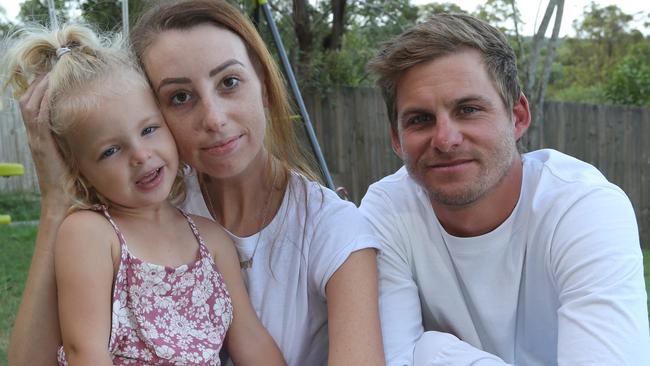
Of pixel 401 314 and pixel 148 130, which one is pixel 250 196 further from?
pixel 401 314

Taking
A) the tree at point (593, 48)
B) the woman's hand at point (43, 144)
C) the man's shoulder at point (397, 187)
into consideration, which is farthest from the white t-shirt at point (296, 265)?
the tree at point (593, 48)

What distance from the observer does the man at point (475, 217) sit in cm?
199

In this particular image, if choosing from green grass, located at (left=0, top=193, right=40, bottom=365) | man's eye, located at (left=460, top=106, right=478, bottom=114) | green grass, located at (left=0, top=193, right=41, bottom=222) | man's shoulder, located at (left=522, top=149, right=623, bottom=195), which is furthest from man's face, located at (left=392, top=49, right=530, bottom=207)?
green grass, located at (left=0, top=193, right=41, bottom=222)

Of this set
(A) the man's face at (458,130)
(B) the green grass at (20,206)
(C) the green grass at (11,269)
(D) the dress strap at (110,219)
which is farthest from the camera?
(B) the green grass at (20,206)

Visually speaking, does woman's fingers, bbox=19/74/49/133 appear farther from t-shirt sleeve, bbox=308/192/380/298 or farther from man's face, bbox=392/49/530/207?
man's face, bbox=392/49/530/207

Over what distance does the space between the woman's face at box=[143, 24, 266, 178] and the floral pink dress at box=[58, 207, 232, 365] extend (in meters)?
0.30

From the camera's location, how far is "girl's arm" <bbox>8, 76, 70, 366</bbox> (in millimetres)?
1915

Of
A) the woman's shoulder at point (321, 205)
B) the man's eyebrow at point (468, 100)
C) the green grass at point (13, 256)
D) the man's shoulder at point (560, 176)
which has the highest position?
the man's eyebrow at point (468, 100)

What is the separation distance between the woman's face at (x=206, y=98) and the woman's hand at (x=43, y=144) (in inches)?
12.0

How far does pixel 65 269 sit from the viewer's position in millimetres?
1771

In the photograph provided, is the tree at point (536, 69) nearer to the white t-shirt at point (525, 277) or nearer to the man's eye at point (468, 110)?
the white t-shirt at point (525, 277)

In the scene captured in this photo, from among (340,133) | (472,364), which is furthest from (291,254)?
(340,133)

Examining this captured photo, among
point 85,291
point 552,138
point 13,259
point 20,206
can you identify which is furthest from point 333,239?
point 20,206

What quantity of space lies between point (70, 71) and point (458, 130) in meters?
1.11
